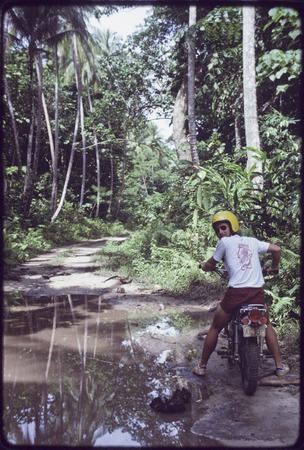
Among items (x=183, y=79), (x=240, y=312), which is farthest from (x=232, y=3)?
(x=183, y=79)

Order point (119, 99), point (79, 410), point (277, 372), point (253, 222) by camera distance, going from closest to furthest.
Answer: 1. point (79, 410)
2. point (277, 372)
3. point (253, 222)
4. point (119, 99)

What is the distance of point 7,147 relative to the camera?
17.8 m

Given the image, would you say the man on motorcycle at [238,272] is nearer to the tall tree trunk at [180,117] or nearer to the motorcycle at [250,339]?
the motorcycle at [250,339]

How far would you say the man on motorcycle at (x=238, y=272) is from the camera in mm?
3535

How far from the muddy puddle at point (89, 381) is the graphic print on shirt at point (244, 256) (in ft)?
3.96

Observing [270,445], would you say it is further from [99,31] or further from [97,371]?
[99,31]

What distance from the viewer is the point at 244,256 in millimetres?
3590

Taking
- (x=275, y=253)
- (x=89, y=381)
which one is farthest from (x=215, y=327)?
(x=89, y=381)

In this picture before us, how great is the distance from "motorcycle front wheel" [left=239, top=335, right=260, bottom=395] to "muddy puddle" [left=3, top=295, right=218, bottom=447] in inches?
17.1

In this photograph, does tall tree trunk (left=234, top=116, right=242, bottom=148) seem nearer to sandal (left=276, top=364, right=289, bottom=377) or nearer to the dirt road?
the dirt road

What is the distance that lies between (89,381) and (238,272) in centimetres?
171

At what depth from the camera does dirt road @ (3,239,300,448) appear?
2.74m

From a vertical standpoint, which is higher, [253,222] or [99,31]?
[99,31]

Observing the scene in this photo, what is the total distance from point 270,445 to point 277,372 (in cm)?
124
